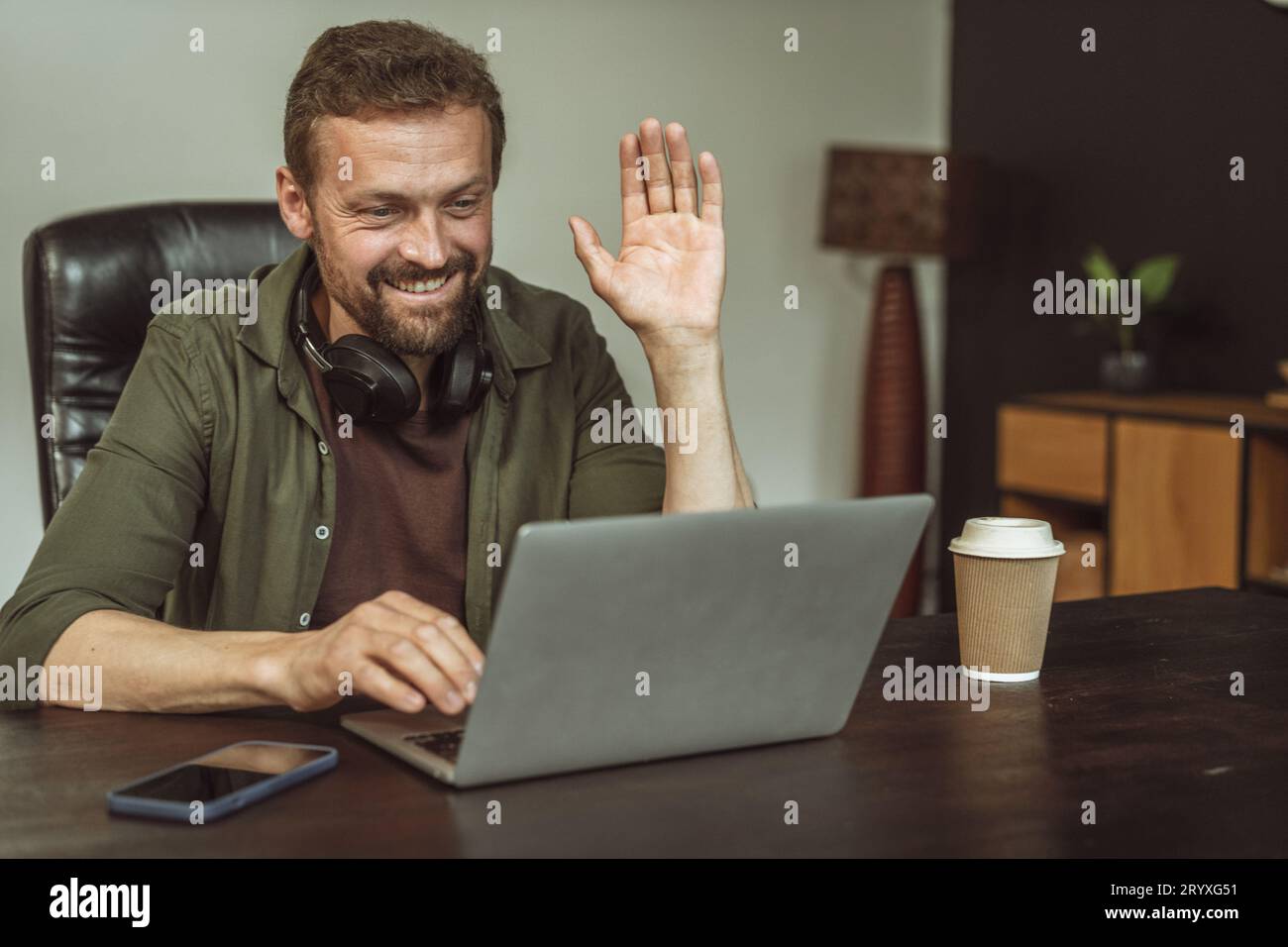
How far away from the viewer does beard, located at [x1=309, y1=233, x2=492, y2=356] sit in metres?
1.62

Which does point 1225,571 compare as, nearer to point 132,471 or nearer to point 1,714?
point 132,471

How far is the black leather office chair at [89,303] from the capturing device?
1.81m

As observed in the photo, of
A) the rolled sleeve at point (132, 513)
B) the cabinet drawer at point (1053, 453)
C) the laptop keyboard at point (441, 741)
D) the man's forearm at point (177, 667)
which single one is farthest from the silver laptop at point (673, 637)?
the cabinet drawer at point (1053, 453)

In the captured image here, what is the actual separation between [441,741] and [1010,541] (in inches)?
21.1

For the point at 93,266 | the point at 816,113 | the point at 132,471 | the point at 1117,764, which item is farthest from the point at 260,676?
the point at 816,113

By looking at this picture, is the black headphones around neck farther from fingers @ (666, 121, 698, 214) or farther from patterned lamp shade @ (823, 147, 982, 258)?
patterned lamp shade @ (823, 147, 982, 258)

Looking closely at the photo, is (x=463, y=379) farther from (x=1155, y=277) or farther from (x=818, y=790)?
(x=1155, y=277)

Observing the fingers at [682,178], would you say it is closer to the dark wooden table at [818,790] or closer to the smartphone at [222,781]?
the dark wooden table at [818,790]

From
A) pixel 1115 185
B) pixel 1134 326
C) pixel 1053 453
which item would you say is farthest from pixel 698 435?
pixel 1115 185

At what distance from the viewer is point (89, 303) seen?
1.83 metres

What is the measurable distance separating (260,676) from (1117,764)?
672 millimetres

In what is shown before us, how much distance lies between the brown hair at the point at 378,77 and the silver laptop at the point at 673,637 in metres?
0.78

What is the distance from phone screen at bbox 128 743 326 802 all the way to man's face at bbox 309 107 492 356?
68 cm

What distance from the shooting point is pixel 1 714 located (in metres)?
1.21
